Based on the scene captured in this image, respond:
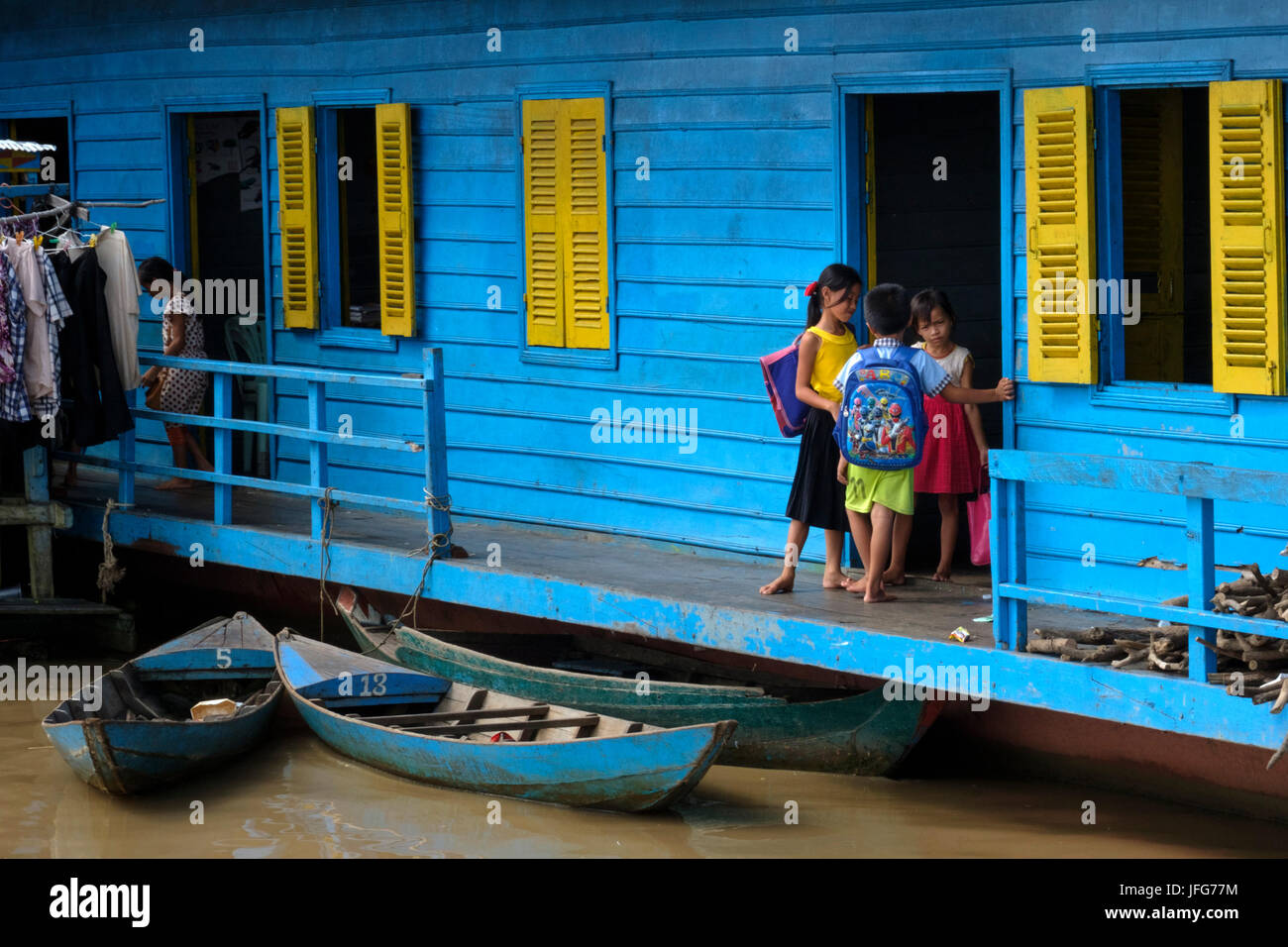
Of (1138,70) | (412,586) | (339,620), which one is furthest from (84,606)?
(1138,70)

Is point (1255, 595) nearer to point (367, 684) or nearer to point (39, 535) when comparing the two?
point (367, 684)

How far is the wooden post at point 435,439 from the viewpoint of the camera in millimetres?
9336

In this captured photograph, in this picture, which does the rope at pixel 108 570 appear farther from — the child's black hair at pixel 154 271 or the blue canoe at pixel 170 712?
the child's black hair at pixel 154 271

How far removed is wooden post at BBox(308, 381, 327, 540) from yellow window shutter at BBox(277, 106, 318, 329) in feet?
5.53

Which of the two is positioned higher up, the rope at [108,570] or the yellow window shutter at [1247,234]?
the yellow window shutter at [1247,234]

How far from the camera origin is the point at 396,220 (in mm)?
11008

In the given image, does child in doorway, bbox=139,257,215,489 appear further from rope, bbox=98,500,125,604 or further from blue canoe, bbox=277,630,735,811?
blue canoe, bbox=277,630,735,811

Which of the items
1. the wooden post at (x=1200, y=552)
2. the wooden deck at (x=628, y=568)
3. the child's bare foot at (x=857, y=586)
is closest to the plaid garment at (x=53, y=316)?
the wooden deck at (x=628, y=568)

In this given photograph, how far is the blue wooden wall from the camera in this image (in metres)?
8.00

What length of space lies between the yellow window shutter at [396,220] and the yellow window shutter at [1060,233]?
4222 mm

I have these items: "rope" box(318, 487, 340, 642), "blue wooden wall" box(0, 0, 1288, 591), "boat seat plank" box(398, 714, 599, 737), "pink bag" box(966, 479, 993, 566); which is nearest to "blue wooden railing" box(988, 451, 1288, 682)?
"blue wooden wall" box(0, 0, 1288, 591)

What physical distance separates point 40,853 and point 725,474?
392 centimetres

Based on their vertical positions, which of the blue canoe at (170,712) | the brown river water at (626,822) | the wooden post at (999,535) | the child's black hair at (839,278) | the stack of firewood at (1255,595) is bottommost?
the brown river water at (626,822)

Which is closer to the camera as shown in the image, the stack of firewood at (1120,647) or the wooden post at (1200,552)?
the wooden post at (1200,552)
